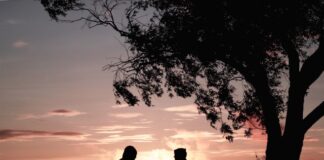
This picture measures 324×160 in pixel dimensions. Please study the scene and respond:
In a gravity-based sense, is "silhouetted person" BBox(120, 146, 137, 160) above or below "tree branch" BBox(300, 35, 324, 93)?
below

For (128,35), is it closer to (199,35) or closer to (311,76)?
(199,35)

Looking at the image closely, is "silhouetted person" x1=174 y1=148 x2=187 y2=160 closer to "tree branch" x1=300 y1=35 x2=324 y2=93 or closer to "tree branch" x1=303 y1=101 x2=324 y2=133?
"tree branch" x1=303 y1=101 x2=324 y2=133

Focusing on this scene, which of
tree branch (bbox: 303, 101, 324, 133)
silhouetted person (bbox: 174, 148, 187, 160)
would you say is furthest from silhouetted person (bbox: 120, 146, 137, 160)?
tree branch (bbox: 303, 101, 324, 133)

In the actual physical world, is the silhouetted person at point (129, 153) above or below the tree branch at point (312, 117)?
below

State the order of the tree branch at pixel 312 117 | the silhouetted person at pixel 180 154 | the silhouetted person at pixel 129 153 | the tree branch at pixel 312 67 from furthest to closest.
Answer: the tree branch at pixel 312 67 < the tree branch at pixel 312 117 < the silhouetted person at pixel 180 154 < the silhouetted person at pixel 129 153

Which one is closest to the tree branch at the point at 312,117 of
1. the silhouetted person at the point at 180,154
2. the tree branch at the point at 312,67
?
the tree branch at the point at 312,67

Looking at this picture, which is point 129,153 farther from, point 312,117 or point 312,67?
point 312,67

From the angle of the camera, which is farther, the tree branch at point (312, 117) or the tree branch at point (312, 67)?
the tree branch at point (312, 67)

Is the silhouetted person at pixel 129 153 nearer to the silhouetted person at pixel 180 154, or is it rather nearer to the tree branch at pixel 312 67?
the silhouetted person at pixel 180 154

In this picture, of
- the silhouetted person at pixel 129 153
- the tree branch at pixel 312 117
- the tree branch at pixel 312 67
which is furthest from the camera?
the tree branch at pixel 312 67

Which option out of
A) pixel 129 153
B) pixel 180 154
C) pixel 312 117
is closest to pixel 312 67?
pixel 312 117

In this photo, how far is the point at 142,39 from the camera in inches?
758

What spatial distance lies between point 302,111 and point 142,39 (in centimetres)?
749

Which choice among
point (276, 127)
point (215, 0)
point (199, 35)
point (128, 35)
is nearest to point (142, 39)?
point (128, 35)
